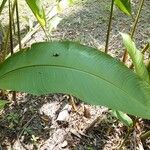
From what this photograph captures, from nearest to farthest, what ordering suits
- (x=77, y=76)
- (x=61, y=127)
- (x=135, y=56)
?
1. (x=77, y=76)
2. (x=135, y=56)
3. (x=61, y=127)

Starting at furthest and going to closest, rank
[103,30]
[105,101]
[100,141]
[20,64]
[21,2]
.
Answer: [21,2] < [103,30] < [100,141] < [20,64] < [105,101]

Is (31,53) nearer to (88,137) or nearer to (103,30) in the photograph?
(88,137)

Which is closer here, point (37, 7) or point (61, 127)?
point (37, 7)

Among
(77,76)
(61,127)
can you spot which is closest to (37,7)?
(77,76)

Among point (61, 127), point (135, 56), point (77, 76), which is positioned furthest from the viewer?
point (61, 127)

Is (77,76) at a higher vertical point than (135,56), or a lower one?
lower

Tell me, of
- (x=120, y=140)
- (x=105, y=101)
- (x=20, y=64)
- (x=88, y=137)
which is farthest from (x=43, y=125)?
(x=105, y=101)

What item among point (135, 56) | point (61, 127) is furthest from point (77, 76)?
point (61, 127)

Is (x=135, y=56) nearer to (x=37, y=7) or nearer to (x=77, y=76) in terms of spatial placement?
(x=77, y=76)
